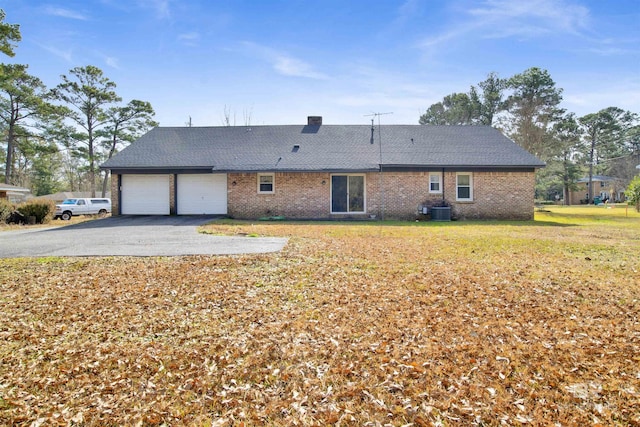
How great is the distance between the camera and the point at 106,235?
11180mm

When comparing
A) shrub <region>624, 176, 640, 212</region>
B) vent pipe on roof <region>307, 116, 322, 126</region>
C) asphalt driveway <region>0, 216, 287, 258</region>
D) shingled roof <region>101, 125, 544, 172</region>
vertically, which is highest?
vent pipe on roof <region>307, 116, 322, 126</region>

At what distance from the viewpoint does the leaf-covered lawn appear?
2586 mm

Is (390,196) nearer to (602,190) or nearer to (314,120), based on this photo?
(314,120)

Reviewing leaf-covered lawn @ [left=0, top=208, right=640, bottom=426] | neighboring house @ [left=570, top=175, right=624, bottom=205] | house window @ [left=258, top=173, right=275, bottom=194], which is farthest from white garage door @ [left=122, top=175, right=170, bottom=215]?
neighboring house @ [left=570, top=175, right=624, bottom=205]

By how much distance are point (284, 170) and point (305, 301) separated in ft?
40.3

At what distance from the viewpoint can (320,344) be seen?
361 cm

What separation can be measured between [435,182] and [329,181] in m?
5.10

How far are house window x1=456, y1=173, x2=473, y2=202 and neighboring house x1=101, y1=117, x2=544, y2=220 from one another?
1.8 inches

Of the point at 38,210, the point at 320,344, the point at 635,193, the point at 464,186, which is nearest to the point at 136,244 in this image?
the point at 320,344

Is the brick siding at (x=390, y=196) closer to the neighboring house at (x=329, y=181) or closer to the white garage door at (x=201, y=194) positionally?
the neighboring house at (x=329, y=181)

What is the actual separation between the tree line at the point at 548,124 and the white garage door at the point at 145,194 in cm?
2819

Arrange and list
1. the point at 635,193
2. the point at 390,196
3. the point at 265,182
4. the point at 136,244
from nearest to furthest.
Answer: the point at 136,244 → the point at 390,196 → the point at 265,182 → the point at 635,193

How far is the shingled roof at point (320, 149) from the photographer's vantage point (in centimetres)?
1697

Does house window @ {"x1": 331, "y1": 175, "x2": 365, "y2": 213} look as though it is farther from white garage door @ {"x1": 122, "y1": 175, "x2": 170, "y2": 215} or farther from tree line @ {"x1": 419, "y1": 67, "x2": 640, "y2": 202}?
tree line @ {"x1": 419, "y1": 67, "x2": 640, "y2": 202}
